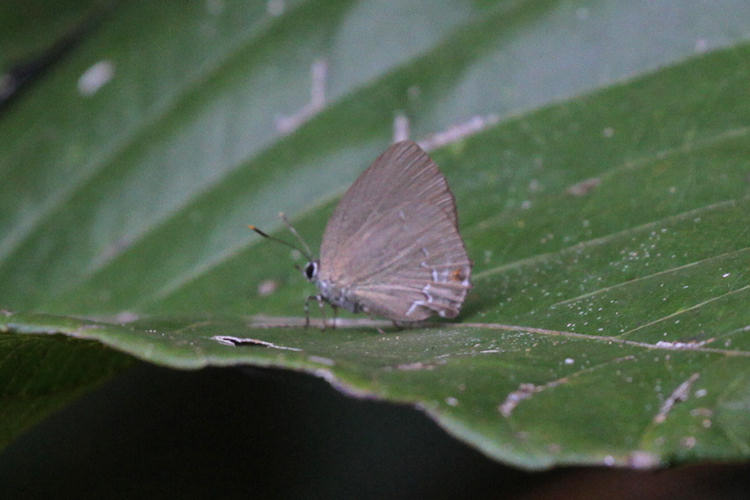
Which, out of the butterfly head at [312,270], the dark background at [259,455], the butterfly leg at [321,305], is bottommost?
the dark background at [259,455]

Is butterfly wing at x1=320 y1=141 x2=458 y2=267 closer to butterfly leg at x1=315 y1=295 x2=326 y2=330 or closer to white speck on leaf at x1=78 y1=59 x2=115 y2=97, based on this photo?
butterfly leg at x1=315 y1=295 x2=326 y2=330

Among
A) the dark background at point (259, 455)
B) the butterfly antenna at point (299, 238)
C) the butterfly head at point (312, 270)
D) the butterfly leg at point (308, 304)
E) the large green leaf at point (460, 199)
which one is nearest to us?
the large green leaf at point (460, 199)

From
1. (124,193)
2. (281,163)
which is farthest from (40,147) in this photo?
(281,163)

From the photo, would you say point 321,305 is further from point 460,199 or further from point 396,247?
point 460,199

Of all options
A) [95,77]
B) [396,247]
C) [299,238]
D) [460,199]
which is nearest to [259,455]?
[299,238]

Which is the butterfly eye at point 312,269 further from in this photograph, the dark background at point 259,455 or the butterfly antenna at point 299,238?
the dark background at point 259,455

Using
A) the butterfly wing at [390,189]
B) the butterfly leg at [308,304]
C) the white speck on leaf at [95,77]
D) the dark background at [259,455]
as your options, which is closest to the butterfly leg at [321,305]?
the butterfly leg at [308,304]
